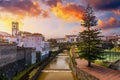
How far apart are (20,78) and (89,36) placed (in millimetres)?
15143

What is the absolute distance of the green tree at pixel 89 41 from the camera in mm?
38094

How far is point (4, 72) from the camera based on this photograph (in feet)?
92.6

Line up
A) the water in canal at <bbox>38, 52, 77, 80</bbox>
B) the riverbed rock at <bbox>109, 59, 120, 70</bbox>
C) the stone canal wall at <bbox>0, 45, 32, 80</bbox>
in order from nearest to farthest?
the stone canal wall at <bbox>0, 45, 32, 80</bbox> → the riverbed rock at <bbox>109, 59, 120, 70</bbox> → the water in canal at <bbox>38, 52, 77, 80</bbox>

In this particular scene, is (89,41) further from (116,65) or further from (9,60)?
(9,60)

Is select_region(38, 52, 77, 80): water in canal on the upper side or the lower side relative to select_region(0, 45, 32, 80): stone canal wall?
lower

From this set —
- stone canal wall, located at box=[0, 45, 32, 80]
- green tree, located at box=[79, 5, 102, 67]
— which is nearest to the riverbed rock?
green tree, located at box=[79, 5, 102, 67]

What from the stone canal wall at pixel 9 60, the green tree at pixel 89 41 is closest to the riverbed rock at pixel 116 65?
the green tree at pixel 89 41

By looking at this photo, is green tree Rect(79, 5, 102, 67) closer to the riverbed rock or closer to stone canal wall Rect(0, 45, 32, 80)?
the riverbed rock

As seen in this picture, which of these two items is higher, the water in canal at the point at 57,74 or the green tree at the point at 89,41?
the green tree at the point at 89,41

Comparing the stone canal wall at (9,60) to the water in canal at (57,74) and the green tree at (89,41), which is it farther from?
the green tree at (89,41)

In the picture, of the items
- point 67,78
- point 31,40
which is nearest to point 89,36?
point 67,78

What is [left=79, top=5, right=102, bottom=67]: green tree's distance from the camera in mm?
38094

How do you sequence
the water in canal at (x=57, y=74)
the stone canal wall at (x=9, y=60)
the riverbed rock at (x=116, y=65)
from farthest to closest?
the water in canal at (x=57, y=74), the riverbed rock at (x=116, y=65), the stone canal wall at (x=9, y=60)

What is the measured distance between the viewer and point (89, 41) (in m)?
38.8
